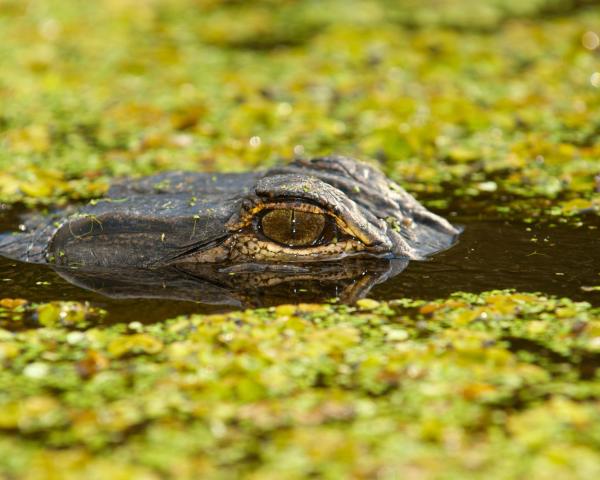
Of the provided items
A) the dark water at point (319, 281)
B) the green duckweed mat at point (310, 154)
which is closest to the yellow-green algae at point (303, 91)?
the green duckweed mat at point (310, 154)

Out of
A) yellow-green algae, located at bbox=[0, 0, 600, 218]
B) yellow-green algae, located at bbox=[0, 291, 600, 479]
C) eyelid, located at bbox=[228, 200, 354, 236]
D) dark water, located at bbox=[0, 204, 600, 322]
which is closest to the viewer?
yellow-green algae, located at bbox=[0, 291, 600, 479]

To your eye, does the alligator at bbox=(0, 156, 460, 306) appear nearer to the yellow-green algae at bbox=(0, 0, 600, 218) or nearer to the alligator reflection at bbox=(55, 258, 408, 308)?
the alligator reflection at bbox=(55, 258, 408, 308)

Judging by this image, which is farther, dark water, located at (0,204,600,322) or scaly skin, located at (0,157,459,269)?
scaly skin, located at (0,157,459,269)

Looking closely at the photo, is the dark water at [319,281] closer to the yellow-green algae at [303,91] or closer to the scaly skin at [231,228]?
the scaly skin at [231,228]

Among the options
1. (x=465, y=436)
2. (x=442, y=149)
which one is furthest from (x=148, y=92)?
(x=465, y=436)

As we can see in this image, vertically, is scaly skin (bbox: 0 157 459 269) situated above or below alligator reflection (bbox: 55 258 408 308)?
above

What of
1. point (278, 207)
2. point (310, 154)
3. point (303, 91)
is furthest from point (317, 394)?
point (303, 91)

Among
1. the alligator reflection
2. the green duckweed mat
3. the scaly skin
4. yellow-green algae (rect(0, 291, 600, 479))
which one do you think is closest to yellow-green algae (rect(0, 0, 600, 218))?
the green duckweed mat

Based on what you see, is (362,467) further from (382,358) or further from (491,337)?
(491,337)
